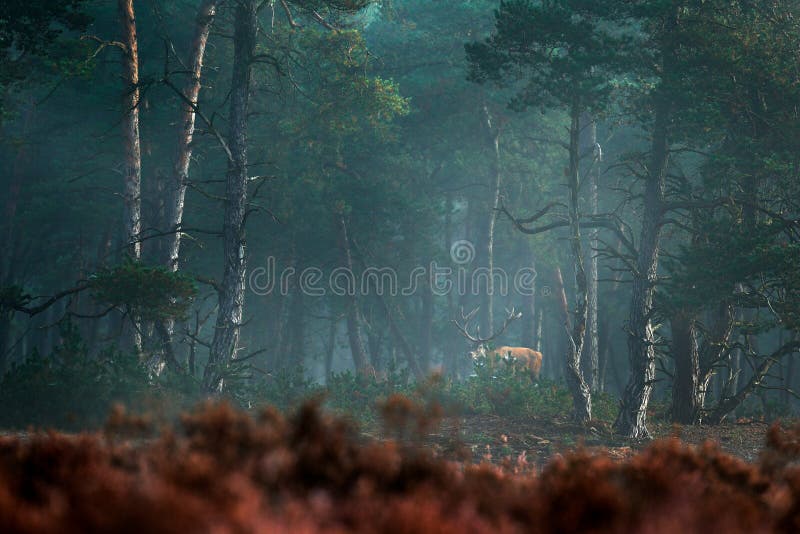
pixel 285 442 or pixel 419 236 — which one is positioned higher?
pixel 419 236

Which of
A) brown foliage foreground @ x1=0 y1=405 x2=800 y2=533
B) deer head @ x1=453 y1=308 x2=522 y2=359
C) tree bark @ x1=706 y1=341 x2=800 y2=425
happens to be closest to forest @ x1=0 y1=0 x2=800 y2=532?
brown foliage foreground @ x1=0 y1=405 x2=800 y2=533

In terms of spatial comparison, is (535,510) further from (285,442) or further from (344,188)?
(344,188)

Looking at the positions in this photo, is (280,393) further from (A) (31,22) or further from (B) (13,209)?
(B) (13,209)

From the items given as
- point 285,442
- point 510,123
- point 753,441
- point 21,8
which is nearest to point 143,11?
point 21,8

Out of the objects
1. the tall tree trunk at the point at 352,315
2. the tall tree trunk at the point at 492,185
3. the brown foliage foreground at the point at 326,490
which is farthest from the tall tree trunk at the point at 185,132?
the brown foliage foreground at the point at 326,490

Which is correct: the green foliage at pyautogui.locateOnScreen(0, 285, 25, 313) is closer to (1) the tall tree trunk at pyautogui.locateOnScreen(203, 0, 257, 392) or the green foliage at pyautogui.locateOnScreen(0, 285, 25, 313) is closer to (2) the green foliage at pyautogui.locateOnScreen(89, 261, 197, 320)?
(2) the green foliage at pyautogui.locateOnScreen(89, 261, 197, 320)

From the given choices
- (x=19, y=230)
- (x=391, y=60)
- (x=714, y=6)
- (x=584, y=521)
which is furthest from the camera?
(x=391, y=60)

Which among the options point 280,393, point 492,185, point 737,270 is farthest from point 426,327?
point 737,270

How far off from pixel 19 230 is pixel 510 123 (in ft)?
70.8

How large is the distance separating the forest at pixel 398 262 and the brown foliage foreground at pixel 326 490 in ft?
0.08

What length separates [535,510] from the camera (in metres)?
4.07

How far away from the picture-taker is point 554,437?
17.2 m

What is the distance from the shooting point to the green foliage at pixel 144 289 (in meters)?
15.2

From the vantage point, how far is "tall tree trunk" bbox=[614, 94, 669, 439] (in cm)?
1778
